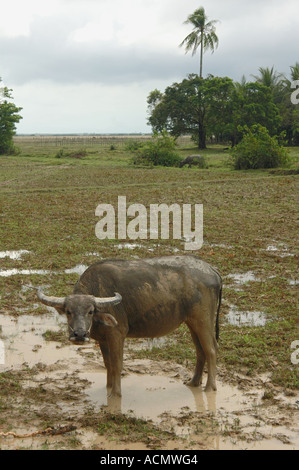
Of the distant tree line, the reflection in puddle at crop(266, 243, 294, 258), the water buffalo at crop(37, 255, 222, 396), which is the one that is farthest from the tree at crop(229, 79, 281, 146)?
the water buffalo at crop(37, 255, 222, 396)

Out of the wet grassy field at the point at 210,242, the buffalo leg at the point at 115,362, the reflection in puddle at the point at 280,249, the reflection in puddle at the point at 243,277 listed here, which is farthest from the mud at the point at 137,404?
the reflection in puddle at the point at 280,249

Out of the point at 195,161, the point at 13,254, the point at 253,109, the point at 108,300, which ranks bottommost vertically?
the point at 13,254

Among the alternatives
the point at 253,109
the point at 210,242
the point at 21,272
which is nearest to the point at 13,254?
the point at 21,272

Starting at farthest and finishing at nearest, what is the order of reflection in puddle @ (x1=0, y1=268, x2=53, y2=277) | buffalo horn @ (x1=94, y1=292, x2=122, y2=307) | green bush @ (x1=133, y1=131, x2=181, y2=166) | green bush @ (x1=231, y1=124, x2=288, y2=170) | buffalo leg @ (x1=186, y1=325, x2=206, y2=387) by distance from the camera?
green bush @ (x1=133, y1=131, x2=181, y2=166)
green bush @ (x1=231, y1=124, x2=288, y2=170)
reflection in puddle @ (x1=0, y1=268, x2=53, y2=277)
buffalo leg @ (x1=186, y1=325, x2=206, y2=387)
buffalo horn @ (x1=94, y1=292, x2=122, y2=307)

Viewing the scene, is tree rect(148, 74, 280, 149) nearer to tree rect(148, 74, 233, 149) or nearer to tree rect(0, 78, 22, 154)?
tree rect(148, 74, 233, 149)

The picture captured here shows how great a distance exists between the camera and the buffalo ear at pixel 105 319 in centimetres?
442

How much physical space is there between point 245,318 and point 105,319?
8.98ft

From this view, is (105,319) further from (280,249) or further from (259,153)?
(259,153)

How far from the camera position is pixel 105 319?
175 inches

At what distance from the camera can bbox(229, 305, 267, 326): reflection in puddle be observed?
21.4ft

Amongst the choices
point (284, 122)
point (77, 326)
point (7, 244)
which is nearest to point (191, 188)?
point (7, 244)

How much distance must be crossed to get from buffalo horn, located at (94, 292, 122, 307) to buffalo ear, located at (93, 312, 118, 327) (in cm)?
9

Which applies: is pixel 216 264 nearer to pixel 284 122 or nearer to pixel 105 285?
pixel 105 285

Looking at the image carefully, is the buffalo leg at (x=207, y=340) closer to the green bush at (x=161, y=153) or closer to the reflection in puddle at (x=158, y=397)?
the reflection in puddle at (x=158, y=397)
